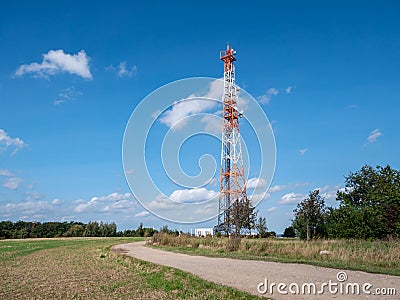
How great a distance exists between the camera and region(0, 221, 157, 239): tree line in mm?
86938

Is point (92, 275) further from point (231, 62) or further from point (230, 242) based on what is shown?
point (231, 62)

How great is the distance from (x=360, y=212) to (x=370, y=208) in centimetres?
147

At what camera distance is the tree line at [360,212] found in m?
34.3

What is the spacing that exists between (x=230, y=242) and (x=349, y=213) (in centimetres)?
1670

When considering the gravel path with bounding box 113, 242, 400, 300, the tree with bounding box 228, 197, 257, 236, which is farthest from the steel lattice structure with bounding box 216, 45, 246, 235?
the gravel path with bounding box 113, 242, 400, 300

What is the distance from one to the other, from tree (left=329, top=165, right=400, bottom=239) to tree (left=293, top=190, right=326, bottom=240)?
128 centimetres

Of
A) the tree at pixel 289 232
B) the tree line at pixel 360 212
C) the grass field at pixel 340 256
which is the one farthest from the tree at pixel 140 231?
the grass field at pixel 340 256

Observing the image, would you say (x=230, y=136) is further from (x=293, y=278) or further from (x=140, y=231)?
(x=140, y=231)

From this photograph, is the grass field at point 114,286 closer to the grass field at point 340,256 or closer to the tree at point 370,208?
the grass field at point 340,256

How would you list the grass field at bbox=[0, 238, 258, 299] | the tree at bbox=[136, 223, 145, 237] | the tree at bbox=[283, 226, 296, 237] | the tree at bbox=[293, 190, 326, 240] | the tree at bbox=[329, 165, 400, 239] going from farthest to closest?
the tree at bbox=[136, 223, 145, 237] → the tree at bbox=[283, 226, 296, 237] → the tree at bbox=[293, 190, 326, 240] → the tree at bbox=[329, 165, 400, 239] → the grass field at bbox=[0, 238, 258, 299]

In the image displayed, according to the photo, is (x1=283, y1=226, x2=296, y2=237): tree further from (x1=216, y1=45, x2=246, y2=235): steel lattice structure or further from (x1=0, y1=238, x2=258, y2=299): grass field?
(x1=0, y1=238, x2=258, y2=299): grass field

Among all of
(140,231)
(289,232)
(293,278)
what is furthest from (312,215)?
(140,231)

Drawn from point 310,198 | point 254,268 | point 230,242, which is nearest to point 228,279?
point 254,268

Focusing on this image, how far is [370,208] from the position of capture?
120ft
